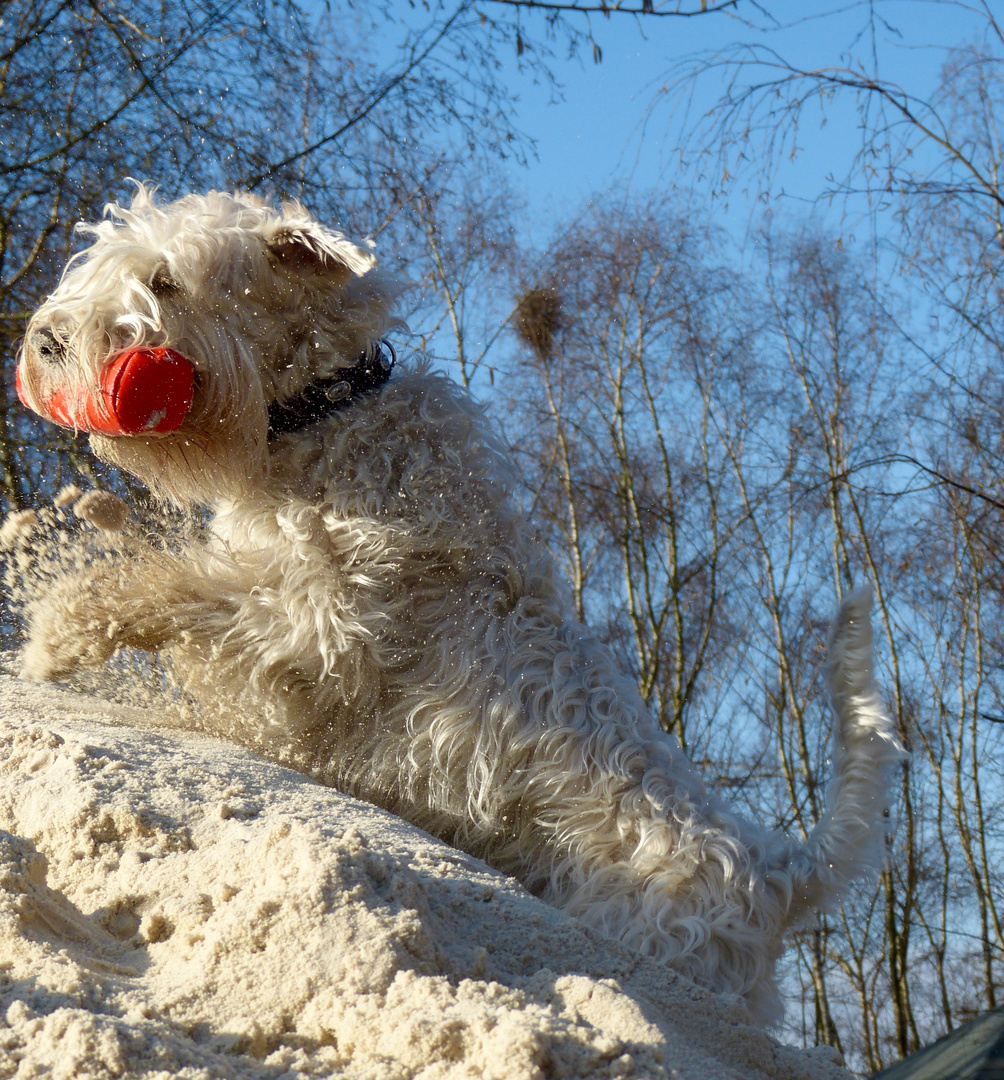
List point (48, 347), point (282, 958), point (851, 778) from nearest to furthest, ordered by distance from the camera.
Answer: point (282, 958)
point (851, 778)
point (48, 347)

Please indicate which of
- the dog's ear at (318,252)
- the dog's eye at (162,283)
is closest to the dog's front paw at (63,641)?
the dog's eye at (162,283)

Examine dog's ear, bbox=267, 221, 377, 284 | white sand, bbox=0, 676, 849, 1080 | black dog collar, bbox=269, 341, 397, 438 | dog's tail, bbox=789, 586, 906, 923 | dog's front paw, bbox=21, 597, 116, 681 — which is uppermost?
dog's ear, bbox=267, 221, 377, 284

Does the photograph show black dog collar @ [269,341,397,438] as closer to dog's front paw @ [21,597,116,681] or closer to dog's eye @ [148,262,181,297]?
dog's eye @ [148,262,181,297]

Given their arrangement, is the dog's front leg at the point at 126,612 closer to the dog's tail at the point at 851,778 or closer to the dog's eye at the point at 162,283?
the dog's eye at the point at 162,283

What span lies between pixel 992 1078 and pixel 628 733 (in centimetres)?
136

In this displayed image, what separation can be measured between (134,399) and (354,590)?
0.84m

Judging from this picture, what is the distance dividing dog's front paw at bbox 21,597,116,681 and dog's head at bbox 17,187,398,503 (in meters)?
0.50

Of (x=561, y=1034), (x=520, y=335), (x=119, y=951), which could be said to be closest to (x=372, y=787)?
(x=119, y=951)

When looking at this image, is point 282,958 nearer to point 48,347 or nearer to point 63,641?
point 63,641

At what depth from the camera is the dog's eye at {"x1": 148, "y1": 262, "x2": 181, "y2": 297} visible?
2.99 metres

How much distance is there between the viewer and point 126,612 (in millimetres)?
3004

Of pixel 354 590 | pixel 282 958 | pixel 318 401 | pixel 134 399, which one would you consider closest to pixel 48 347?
pixel 134 399

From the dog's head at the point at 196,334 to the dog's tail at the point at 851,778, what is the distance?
1.73 m

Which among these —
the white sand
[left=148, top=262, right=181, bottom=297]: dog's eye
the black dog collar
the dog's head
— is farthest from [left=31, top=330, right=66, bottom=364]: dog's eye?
the white sand
